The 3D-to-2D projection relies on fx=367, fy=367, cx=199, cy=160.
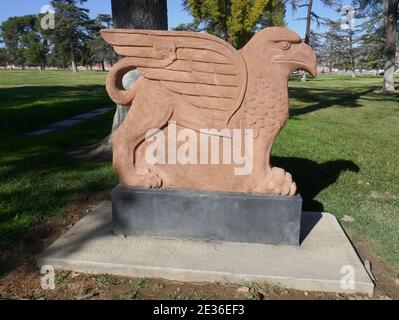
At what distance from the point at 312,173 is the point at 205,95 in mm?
3301

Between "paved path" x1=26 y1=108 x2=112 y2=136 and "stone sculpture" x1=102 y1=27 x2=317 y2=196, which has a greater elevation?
"stone sculpture" x1=102 y1=27 x2=317 y2=196

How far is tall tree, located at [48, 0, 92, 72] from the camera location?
58.1m

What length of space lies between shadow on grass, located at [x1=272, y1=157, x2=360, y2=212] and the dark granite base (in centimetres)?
135

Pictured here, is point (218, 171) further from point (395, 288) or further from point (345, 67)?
point (345, 67)

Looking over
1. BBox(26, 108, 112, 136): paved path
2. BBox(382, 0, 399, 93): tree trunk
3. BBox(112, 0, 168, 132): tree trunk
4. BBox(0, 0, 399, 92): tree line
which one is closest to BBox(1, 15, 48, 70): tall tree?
BBox(0, 0, 399, 92): tree line

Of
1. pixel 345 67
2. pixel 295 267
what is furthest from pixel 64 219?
pixel 345 67

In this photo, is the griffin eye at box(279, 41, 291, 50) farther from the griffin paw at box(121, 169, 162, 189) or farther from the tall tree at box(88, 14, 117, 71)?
the tall tree at box(88, 14, 117, 71)

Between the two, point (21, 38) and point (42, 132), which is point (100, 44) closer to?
point (21, 38)

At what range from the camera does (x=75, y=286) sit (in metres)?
2.88

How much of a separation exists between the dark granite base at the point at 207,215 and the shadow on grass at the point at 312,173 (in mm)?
1352

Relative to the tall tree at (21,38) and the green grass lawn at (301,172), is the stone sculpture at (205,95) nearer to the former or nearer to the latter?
the green grass lawn at (301,172)

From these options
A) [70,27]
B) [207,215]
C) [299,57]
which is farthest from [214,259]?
[70,27]
